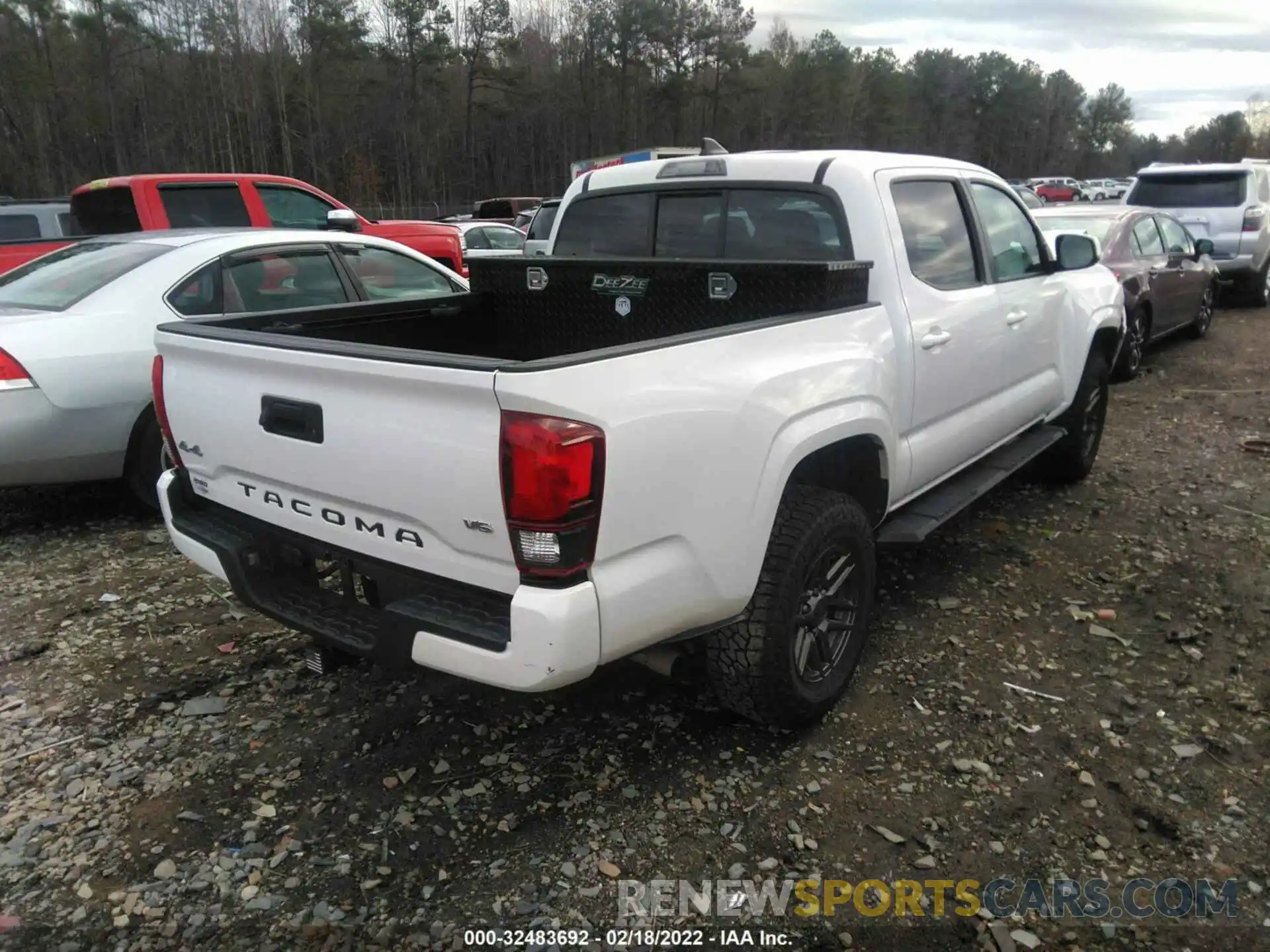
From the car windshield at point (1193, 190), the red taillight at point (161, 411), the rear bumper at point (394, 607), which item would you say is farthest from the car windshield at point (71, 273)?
the car windshield at point (1193, 190)

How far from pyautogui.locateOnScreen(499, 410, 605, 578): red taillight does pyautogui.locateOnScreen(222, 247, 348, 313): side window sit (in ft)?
11.7

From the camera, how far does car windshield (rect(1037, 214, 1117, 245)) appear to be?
8.25 meters

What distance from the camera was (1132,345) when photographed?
8375 millimetres

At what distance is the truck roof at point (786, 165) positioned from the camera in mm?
3559

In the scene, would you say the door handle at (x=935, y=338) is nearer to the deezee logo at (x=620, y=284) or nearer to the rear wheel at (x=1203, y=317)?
the deezee logo at (x=620, y=284)

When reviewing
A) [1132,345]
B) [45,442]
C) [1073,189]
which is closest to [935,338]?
[45,442]

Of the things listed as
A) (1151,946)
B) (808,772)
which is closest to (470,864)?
(808,772)

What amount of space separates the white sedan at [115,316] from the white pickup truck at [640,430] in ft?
4.30

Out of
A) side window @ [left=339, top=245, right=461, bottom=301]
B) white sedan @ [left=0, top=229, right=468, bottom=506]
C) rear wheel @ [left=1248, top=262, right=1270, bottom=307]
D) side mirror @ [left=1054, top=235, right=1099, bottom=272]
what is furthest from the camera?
rear wheel @ [left=1248, top=262, right=1270, bottom=307]

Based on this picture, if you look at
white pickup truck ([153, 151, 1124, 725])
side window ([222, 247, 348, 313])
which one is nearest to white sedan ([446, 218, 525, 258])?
side window ([222, 247, 348, 313])

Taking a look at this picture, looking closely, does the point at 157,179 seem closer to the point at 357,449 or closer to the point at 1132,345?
the point at 357,449

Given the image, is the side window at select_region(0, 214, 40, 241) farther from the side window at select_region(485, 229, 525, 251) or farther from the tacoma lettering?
the tacoma lettering

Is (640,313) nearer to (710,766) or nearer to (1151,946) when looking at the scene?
(710,766)

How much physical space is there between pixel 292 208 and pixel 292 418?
7.56m
